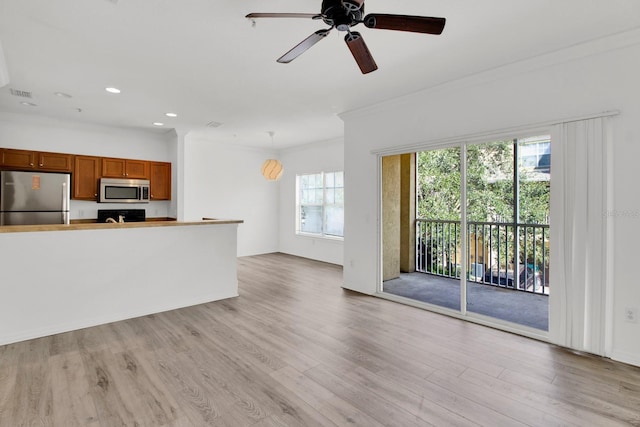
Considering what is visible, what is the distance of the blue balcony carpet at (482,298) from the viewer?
3.63 meters

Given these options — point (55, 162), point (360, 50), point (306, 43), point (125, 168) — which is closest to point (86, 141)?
point (55, 162)

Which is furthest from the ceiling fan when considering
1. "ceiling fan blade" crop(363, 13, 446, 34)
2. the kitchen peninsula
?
the kitchen peninsula

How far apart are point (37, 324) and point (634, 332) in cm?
544

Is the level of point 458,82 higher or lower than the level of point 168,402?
higher

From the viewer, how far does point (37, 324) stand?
123 inches

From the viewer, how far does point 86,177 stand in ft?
17.5

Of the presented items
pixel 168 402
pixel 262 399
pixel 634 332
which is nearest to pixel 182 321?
pixel 168 402

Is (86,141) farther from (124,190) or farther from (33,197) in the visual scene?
(33,197)

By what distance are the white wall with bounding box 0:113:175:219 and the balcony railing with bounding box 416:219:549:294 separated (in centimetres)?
511

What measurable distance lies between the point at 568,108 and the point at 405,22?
2.04 m

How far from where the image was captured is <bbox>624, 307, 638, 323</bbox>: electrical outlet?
2582 mm

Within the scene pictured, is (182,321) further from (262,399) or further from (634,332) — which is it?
(634,332)

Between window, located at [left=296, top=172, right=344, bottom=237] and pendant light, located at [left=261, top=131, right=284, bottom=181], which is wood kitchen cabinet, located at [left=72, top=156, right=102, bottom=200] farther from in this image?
window, located at [left=296, top=172, right=344, bottom=237]

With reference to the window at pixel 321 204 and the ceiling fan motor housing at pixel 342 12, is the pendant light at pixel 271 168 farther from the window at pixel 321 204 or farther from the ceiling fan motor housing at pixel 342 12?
the ceiling fan motor housing at pixel 342 12
